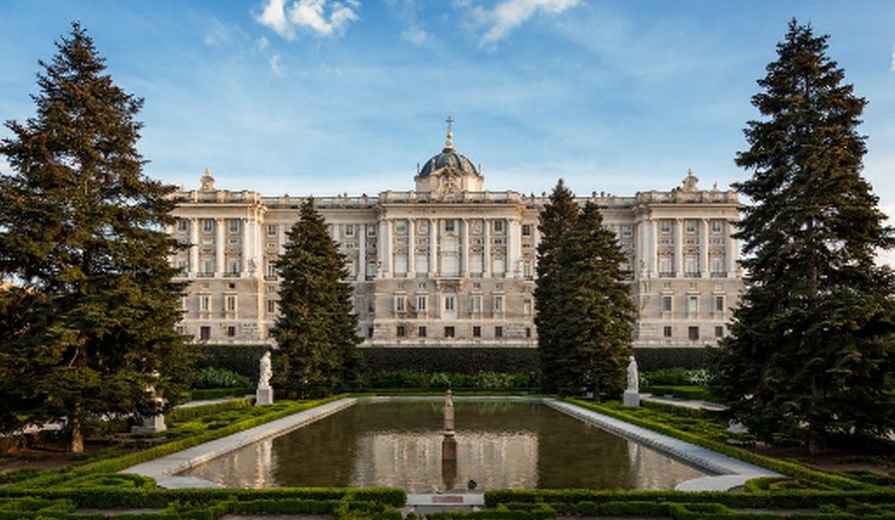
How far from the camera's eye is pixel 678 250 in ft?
233

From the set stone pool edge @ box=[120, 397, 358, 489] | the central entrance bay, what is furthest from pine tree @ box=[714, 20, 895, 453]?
stone pool edge @ box=[120, 397, 358, 489]

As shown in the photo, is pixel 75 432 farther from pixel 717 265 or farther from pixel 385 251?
pixel 717 265

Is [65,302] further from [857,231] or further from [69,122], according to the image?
[857,231]

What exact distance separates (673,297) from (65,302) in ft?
197

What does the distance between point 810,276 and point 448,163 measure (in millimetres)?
57933

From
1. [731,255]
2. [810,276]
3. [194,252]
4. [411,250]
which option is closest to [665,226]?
[731,255]

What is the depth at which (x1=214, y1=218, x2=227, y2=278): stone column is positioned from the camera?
7156cm

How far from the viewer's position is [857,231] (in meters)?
17.1

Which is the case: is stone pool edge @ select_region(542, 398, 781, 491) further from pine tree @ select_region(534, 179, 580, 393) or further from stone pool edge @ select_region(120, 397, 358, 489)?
pine tree @ select_region(534, 179, 580, 393)

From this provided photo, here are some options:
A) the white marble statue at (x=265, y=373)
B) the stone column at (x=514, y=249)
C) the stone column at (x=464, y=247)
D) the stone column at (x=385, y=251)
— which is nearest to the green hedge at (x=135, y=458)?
the white marble statue at (x=265, y=373)

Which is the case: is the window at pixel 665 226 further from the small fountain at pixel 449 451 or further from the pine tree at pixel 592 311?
the small fountain at pixel 449 451

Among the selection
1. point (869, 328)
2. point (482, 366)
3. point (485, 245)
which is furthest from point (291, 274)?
point (485, 245)

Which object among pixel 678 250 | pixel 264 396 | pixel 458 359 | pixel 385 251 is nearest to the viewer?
pixel 264 396

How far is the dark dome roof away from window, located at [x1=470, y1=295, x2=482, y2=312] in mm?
12807
